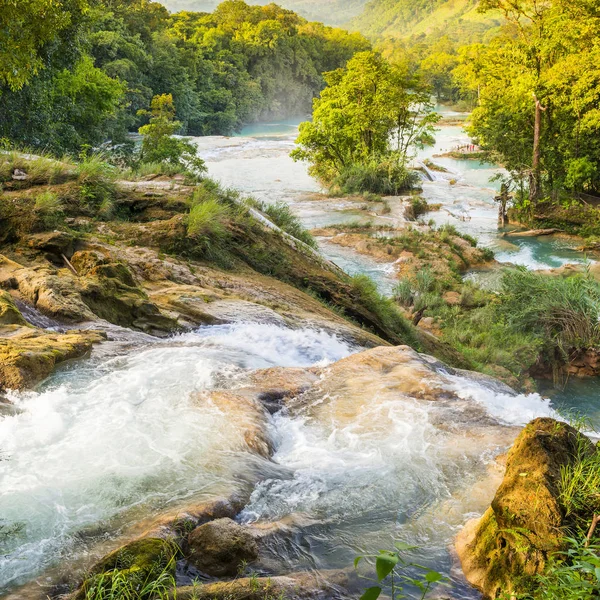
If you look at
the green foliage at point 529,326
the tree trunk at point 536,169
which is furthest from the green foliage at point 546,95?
the green foliage at point 529,326

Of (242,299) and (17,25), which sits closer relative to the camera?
(242,299)

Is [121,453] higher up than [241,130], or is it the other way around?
[241,130]

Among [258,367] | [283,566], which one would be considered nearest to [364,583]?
[283,566]

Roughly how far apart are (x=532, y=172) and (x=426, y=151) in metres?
20.7

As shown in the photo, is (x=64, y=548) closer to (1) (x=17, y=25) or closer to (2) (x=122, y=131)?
(1) (x=17, y=25)

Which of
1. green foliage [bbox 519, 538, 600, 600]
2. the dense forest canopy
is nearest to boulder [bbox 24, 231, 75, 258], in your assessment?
the dense forest canopy

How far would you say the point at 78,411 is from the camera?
4.82 m

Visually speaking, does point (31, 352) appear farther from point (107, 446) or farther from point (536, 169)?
point (536, 169)

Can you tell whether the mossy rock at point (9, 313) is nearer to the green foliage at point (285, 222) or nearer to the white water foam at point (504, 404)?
the white water foam at point (504, 404)

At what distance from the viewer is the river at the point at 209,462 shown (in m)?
3.61

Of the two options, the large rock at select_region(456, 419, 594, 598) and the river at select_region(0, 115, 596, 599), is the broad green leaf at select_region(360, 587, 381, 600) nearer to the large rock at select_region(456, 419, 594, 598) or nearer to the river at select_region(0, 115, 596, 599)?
the large rock at select_region(456, 419, 594, 598)

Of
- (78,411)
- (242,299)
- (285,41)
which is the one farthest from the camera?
(285,41)

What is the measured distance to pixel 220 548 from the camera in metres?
3.25

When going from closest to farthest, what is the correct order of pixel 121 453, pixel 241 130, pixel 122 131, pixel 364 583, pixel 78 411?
pixel 364 583, pixel 121 453, pixel 78 411, pixel 122 131, pixel 241 130
